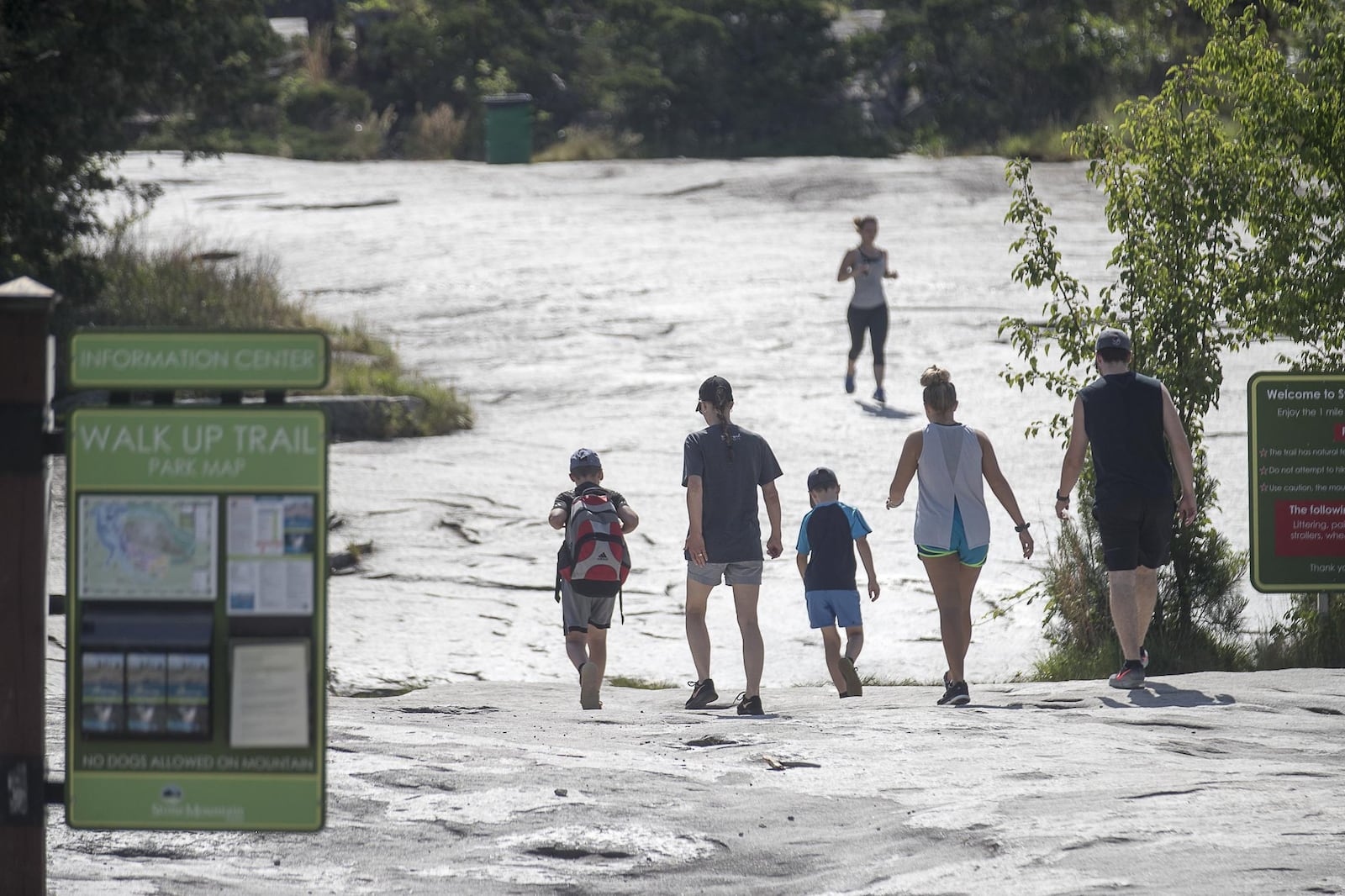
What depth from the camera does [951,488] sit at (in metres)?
8.01

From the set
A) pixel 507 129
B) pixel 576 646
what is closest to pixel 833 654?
pixel 576 646

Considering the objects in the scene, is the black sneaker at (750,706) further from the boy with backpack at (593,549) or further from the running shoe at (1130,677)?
the running shoe at (1130,677)

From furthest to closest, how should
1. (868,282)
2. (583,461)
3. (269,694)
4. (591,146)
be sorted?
1. (591,146)
2. (868,282)
3. (583,461)
4. (269,694)

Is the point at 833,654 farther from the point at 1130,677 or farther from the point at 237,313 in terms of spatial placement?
the point at 237,313

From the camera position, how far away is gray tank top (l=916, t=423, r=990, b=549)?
26.2ft

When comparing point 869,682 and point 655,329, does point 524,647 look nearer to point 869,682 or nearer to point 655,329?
point 869,682

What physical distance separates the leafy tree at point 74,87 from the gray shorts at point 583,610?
287 inches

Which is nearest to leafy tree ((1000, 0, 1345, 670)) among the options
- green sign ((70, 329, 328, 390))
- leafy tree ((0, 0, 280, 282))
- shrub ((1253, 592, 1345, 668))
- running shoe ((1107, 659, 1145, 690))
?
shrub ((1253, 592, 1345, 668))

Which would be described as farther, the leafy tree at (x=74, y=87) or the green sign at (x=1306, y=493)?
the leafy tree at (x=74, y=87)

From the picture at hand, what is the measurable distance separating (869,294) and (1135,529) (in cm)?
796

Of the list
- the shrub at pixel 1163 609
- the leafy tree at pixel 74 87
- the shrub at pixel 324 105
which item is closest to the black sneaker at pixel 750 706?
the shrub at pixel 1163 609

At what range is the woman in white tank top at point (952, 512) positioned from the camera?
8.00 metres

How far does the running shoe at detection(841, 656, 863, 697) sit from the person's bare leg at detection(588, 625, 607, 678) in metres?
1.25

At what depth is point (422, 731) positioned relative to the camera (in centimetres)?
679
